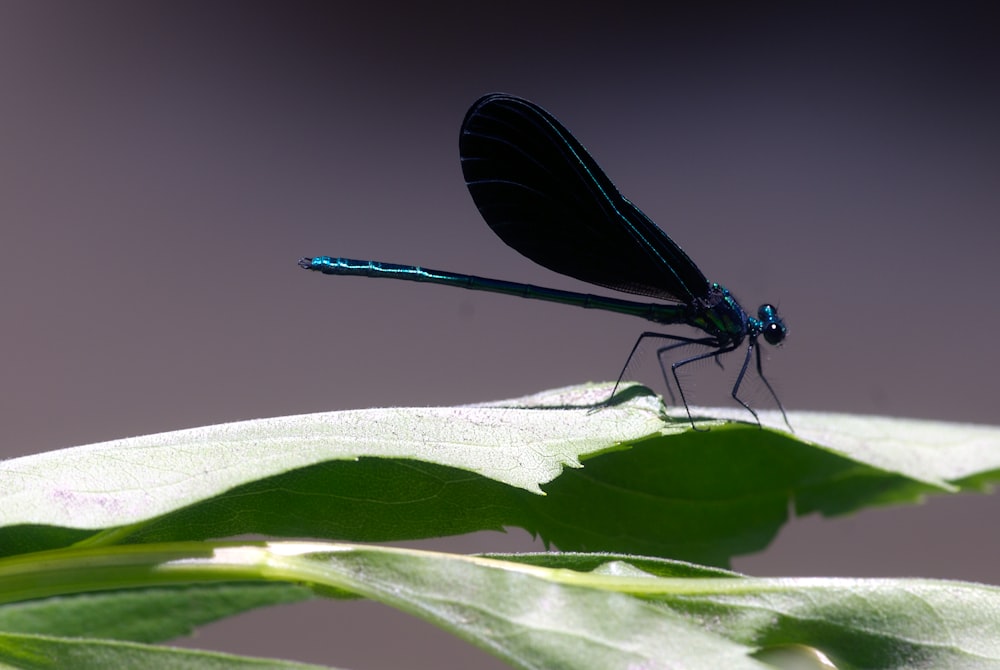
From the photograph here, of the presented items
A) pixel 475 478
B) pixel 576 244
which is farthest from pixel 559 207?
pixel 475 478

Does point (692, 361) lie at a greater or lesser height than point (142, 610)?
greater

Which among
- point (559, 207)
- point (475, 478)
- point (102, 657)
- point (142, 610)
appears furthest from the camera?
point (559, 207)

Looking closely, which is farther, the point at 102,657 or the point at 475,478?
the point at 475,478

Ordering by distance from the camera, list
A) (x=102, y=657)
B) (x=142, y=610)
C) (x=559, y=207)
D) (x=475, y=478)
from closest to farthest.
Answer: (x=102, y=657) → (x=142, y=610) → (x=475, y=478) → (x=559, y=207)

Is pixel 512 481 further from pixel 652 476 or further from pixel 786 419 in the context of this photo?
pixel 786 419

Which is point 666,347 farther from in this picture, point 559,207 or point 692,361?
point 559,207

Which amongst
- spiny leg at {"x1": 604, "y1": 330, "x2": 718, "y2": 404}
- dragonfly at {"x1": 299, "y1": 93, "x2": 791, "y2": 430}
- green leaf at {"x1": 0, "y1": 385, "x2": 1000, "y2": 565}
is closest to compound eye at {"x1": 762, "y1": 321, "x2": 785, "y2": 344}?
dragonfly at {"x1": 299, "y1": 93, "x2": 791, "y2": 430}

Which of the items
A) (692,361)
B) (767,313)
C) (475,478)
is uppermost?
(767,313)

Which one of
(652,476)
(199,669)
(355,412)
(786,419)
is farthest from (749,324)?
(199,669)

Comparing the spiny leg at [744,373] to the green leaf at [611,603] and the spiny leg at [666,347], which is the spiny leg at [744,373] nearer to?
the spiny leg at [666,347]
